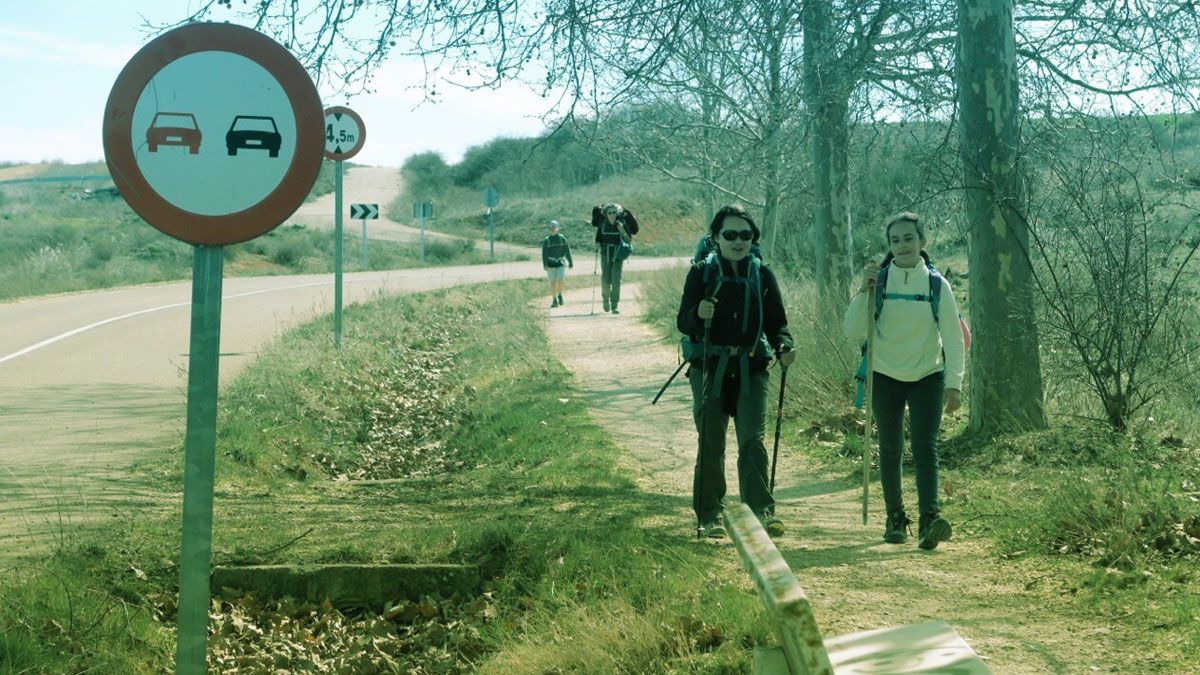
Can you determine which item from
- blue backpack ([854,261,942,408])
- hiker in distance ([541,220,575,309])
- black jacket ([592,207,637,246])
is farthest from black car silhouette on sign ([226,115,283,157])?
hiker in distance ([541,220,575,309])

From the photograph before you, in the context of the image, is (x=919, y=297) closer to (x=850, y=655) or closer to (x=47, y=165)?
(x=850, y=655)

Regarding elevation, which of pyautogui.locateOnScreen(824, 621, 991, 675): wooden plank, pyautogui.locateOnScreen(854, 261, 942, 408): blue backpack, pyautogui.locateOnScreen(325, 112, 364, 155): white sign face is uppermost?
pyautogui.locateOnScreen(325, 112, 364, 155): white sign face

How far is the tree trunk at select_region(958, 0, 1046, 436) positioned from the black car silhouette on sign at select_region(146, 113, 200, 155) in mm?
6792

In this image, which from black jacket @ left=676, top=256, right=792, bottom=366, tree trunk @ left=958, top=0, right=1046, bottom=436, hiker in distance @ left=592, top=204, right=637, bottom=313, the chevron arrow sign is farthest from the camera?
the chevron arrow sign

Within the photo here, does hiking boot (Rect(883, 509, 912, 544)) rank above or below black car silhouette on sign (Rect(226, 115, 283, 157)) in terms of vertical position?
below

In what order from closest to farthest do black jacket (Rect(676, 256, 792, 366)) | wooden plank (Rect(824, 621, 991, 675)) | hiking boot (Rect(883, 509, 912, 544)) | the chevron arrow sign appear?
wooden plank (Rect(824, 621, 991, 675)) < black jacket (Rect(676, 256, 792, 366)) < hiking boot (Rect(883, 509, 912, 544)) < the chevron arrow sign

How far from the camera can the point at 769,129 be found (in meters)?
11.7

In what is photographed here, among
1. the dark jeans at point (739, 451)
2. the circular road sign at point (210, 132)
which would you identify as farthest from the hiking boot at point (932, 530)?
the circular road sign at point (210, 132)

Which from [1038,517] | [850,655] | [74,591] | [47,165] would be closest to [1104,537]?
[1038,517]

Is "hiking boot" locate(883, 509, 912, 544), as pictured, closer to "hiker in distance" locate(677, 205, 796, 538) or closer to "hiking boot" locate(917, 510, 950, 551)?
"hiking boot" locate(917, 510, 950, 551)

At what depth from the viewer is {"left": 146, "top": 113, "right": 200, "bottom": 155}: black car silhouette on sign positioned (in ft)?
12.5

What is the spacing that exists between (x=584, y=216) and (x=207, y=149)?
223 ft

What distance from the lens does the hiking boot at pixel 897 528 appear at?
6953 mm

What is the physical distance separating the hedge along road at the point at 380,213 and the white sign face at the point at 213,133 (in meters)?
20.2
